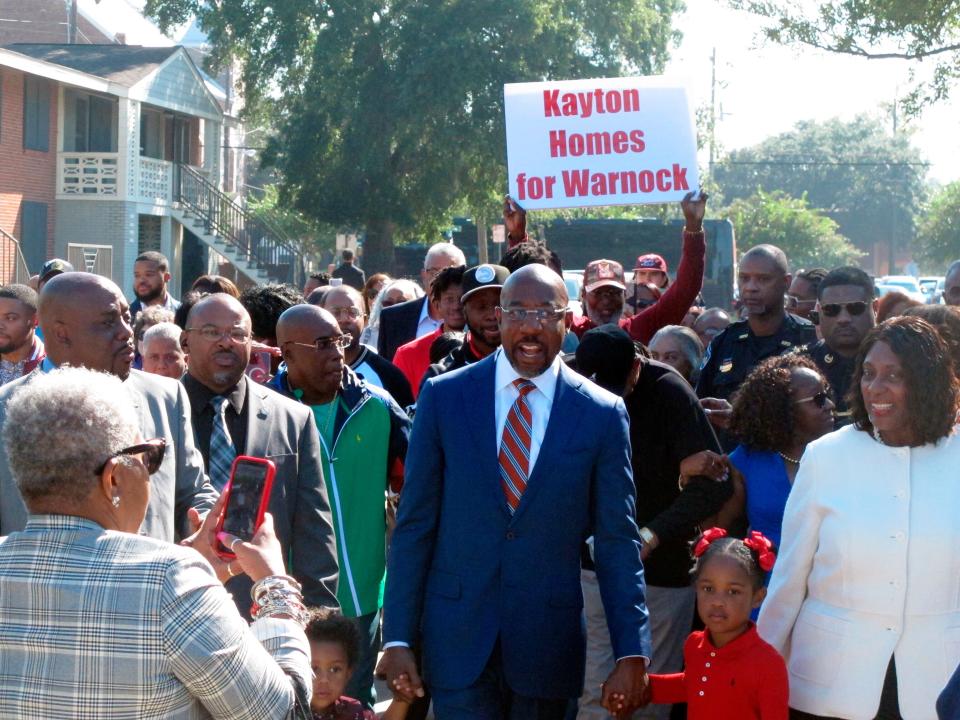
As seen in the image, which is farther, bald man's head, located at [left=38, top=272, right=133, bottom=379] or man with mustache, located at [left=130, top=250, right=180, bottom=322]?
man with mustache, located at [left=130, top=250, right=180, bottom=322]

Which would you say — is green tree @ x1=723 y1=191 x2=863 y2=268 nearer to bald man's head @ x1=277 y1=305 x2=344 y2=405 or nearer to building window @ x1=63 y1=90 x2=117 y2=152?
building window @ x1=63 y1=90 x2=117 y2=152

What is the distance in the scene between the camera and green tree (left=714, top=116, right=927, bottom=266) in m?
93.3

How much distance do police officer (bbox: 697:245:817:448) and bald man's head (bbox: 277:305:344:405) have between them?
229 cm

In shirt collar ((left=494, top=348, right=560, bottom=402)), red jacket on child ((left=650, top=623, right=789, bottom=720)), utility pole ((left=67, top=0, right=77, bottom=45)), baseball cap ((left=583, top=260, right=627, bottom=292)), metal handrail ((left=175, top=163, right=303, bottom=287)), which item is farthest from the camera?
utility pole ((left=67, top=0, right=77, bottom=45))

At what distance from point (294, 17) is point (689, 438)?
3343cm

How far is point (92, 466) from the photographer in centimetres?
291

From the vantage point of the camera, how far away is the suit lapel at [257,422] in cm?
496

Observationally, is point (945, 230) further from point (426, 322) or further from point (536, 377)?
point (536, 377)

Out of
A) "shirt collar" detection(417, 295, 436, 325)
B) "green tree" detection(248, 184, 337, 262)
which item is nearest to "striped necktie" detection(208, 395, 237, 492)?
"shirt collar" detection(417, 295, 436, 325)

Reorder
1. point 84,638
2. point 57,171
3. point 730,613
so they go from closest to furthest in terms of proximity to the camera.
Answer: point 84,638, point 730,613, point 57,171

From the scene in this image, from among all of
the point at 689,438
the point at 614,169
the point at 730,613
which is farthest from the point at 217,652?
the point at 614,169

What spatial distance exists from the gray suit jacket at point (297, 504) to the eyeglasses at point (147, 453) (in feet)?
6.03

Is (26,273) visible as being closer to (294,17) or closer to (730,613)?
(294,17)

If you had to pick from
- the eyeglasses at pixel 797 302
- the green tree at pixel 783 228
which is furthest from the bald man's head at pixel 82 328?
the green tree at pixel 783 228
